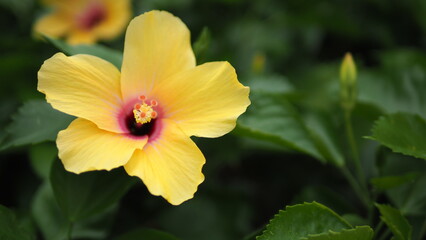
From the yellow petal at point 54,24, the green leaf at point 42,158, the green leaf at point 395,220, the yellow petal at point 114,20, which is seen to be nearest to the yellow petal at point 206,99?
the green leaf at point 395,220

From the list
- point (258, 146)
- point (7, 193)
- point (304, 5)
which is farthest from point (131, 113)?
point (304, 5)

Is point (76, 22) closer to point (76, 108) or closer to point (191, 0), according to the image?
point (191, 0)

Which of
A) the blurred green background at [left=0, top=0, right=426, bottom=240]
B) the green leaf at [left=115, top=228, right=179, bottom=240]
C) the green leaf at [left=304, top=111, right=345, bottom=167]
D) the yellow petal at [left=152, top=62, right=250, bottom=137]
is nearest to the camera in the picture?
the yellow petal at [left=152, top=62, right=250, bottom=137]

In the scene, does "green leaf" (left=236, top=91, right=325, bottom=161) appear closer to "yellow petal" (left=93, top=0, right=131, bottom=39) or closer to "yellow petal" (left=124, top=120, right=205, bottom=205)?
"yellow petal" (left=124, top=120, right=205, bottom=205)

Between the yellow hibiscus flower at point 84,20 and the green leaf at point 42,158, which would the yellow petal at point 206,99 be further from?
the yellow hibiscus flower at point 84,20

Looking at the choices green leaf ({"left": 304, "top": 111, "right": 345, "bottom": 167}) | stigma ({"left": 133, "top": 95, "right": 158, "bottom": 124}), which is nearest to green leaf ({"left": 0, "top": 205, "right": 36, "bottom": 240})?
stigma ({"left": 133, "top": 95, "right": 158, "bottom": 124})
